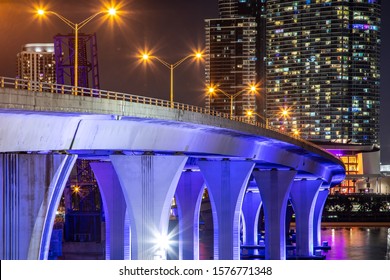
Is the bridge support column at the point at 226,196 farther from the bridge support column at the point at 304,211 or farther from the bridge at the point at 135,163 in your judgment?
the bridge support column at the point at 304,211

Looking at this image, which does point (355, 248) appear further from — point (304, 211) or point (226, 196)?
point (226, 196)

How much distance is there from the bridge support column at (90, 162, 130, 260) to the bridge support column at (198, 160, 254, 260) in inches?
258

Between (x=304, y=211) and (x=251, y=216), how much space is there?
813 inches

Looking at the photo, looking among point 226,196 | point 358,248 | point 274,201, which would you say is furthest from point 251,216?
point 226,196

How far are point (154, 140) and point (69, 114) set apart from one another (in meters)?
11.8

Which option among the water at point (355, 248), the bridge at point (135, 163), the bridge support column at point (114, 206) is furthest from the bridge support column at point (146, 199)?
the water at point (355, 248)

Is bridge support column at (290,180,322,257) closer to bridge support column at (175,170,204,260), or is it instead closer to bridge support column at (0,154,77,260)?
bridge support column at (175,170,204,260)

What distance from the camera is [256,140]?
7112cm

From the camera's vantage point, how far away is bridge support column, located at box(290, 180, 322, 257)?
10675 cm

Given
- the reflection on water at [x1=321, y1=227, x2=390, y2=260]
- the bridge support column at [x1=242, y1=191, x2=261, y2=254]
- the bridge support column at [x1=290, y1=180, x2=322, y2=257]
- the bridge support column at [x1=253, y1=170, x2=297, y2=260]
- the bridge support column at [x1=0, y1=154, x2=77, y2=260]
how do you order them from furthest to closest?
1. the bridge support column at [x1=242, y1=191, x2=261, y2=254]
2. the bridge support column at [x1=290, y1=180, x2=322, y2=257]
3. the reflection on water at [x1=321, y1=227, x2=390, y2=260]
4. the bridge support column at [x1=253, y1=170, x2=297, y2=260]
5. the bridge support column at [x1=0, y1=154, x2=77, y2=260]

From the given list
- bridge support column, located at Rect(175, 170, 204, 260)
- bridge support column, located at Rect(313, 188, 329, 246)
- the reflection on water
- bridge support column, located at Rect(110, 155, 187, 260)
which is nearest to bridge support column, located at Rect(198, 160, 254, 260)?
bridge support column, located at Rect(175, 170, 204, 260)
